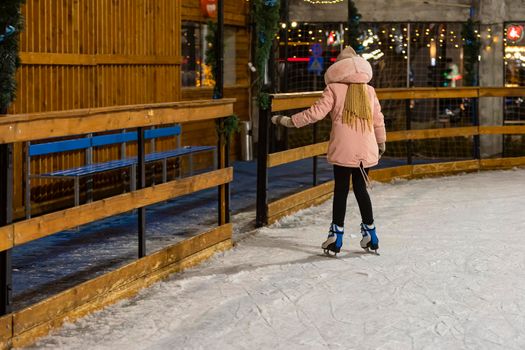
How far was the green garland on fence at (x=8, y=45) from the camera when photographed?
7.91 metres

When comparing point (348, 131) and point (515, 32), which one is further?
point (515, 32)

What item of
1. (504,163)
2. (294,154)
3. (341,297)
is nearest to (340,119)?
(341,297)

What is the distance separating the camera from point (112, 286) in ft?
23.5

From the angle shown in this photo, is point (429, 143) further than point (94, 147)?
Yes

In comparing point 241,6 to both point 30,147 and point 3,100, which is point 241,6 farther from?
point 3,100

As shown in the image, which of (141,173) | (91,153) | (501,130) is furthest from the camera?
(501,130)

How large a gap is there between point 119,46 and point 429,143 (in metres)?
8.72

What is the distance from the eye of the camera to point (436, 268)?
829cm

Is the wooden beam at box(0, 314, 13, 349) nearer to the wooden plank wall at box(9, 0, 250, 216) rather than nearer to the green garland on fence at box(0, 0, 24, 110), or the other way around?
the green garland on fence at box(0, 0, 24, 110)

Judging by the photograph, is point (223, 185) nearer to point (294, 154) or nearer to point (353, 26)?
point (294, 154)

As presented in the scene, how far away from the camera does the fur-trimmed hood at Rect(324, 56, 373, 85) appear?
8.86 meters

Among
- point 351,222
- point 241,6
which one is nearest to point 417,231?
point 351,222

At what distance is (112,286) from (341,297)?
1.51 metres

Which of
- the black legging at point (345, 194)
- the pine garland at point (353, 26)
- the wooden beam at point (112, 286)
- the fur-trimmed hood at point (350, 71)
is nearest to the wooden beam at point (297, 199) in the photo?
the wooden beam at point (112, 286)
